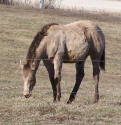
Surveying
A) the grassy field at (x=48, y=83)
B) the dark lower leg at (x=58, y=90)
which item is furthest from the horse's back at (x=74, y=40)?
the grassy field at (x=48, y=83)

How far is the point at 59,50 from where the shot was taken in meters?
13.1

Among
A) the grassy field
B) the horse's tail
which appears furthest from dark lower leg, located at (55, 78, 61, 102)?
the horse's tail

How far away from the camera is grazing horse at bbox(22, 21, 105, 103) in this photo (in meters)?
12.8

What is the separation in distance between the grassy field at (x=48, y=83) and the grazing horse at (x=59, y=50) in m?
0.52

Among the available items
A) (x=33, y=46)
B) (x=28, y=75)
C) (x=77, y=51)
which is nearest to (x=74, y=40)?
(x=77, y=51)

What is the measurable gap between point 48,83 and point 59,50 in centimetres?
626

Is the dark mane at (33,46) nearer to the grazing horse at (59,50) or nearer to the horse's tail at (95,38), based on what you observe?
the grazing horse at (59,50)

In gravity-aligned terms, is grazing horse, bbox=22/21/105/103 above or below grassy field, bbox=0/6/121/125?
above

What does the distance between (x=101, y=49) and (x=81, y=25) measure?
0.75 m

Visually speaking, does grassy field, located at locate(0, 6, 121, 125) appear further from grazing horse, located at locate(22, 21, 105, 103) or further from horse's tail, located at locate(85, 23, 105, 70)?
horse's tail, located at locate(85, 23, 105, 70)

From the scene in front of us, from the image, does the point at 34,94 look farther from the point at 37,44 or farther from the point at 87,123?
the point at 87,123

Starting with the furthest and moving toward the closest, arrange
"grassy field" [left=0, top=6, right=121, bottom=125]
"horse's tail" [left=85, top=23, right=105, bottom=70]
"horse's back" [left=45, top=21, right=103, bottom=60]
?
"horse's tail" [left=85, top=23, right=105, bottom=70] < "horse's back" [left=45, top=21, right=103, bottom=60] < "grassy field" [left=0, top=6, right=121, bottom=125]

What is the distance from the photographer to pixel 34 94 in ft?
47.4

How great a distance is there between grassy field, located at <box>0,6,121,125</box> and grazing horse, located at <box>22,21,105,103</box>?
520 mm
